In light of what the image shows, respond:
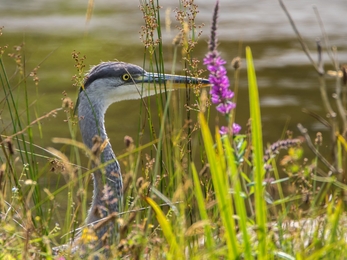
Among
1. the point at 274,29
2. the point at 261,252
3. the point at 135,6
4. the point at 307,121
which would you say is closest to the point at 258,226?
the point at 261,252

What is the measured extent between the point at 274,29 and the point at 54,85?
152 inches

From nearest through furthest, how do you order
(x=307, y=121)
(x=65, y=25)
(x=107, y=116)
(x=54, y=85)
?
(x=307, y=121), (x=107, y=116), (x=54, y=85), (x=65, y=25)

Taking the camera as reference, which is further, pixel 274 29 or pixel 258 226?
pixel 274 29

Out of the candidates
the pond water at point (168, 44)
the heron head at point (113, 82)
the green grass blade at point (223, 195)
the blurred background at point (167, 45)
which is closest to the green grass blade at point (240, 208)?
the green grass blade at point (223, 195)

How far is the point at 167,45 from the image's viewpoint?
8.25m

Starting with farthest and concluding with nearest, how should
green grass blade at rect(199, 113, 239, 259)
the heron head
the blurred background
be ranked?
1. the blurred background
2. the heron head
3. green grass blade at rect(199, 113, 239, 259)

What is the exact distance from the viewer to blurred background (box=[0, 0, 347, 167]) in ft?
23.8

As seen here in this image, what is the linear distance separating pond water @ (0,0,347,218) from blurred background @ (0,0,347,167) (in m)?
0.01

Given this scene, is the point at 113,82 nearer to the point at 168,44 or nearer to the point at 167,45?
the point at 168,44

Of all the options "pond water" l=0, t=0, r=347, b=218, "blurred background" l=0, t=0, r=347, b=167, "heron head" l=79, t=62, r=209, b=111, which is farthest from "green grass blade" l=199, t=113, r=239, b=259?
"pond water" l=0, t=0, r=347, b=218

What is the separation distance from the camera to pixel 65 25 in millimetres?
10430

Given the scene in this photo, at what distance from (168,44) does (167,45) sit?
0.88ft

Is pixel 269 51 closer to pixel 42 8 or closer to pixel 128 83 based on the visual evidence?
pixel 42 8

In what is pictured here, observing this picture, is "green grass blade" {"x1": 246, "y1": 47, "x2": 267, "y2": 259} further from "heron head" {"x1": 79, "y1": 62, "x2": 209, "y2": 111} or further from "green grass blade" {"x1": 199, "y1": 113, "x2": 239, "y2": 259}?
"heron head" {"x1": 79, "y1": 62, "x2": 209, "y2": 111}
